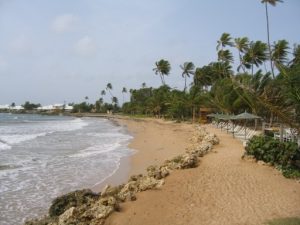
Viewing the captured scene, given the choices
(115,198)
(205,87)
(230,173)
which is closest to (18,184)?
(115,198)

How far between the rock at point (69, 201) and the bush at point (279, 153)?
5.88 meters

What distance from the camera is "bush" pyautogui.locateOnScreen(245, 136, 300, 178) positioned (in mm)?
12414

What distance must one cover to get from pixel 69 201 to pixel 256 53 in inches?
1348

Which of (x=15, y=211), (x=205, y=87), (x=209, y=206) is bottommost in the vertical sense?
(x=15, y=211)

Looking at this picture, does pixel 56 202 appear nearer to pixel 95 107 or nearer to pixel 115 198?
pixel 115 198

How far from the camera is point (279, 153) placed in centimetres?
1288

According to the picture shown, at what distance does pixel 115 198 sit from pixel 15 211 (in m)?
3.13

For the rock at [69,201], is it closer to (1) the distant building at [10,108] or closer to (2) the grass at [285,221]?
(2) the grass at [285,221]

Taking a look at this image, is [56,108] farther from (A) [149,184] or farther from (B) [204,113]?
(A) [149,184]

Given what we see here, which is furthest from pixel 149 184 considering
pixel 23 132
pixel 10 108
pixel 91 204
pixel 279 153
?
pixel 10 108

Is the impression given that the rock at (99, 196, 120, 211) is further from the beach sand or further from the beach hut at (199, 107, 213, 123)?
the beach hut at (199, 107, 213, 123)

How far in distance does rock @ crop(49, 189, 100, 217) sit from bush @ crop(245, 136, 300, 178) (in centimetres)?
588

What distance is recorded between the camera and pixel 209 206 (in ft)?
30.1

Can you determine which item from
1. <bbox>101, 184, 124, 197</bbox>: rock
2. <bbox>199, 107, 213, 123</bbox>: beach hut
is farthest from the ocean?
<bbox>199, 107, 213, 123</bbox>: beach hut
